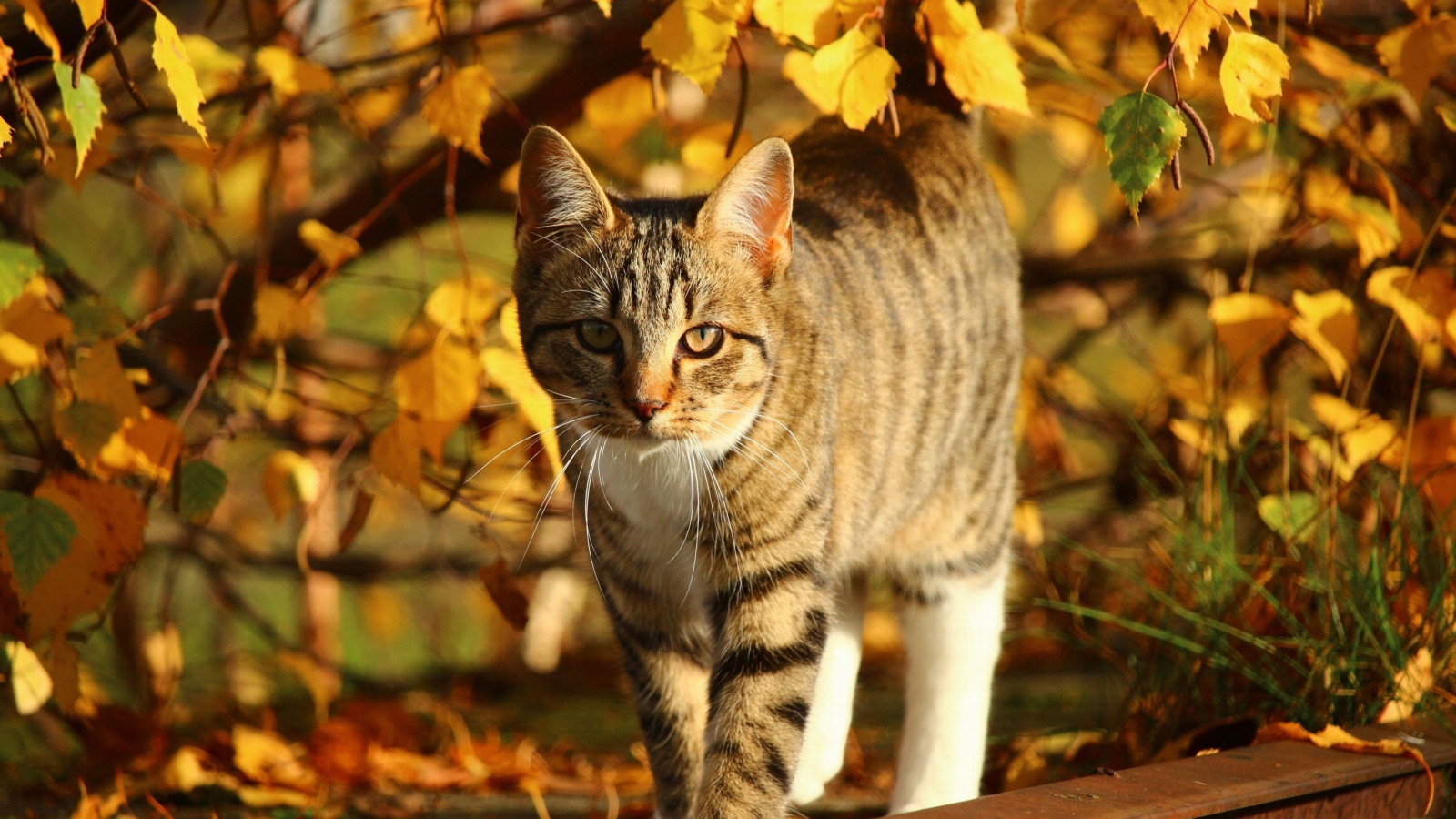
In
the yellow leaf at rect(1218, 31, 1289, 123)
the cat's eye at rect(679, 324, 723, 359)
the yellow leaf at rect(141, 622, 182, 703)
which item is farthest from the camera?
the yellow leaf at rect(141, 622, 182, 703)

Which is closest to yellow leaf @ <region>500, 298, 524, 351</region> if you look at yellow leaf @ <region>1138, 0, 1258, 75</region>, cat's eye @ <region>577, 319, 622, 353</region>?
cat's eye @ <region>577, 319, 622, 353</region>

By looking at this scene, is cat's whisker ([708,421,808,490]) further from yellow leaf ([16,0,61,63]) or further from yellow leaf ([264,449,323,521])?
yellow leaf ([16,0,61,63])

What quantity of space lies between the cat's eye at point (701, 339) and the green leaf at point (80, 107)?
2.88 ft

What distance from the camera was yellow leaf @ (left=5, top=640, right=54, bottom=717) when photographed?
204cm

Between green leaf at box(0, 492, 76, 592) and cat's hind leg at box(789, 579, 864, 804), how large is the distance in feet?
4.42

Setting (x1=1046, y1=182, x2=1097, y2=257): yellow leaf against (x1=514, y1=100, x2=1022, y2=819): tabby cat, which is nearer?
(x1=514, y1=100, x2=1022, y2=819): tabby cat

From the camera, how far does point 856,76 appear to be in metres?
1.81

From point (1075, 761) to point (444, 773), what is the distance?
4.38 ft

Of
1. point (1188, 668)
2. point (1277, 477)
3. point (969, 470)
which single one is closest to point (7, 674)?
point (969, 470)

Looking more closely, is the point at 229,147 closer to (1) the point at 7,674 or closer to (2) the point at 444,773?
(1) the point at 7,674

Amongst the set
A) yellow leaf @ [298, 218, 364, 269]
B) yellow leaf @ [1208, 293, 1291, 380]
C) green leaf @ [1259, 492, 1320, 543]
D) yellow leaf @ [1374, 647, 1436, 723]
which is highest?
yellow leaf @ [298, 218, 364, 269]

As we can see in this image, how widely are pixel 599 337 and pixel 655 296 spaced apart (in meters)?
0.11

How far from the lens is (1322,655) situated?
7.65 feet

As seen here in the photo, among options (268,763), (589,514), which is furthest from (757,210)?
(268,763)
